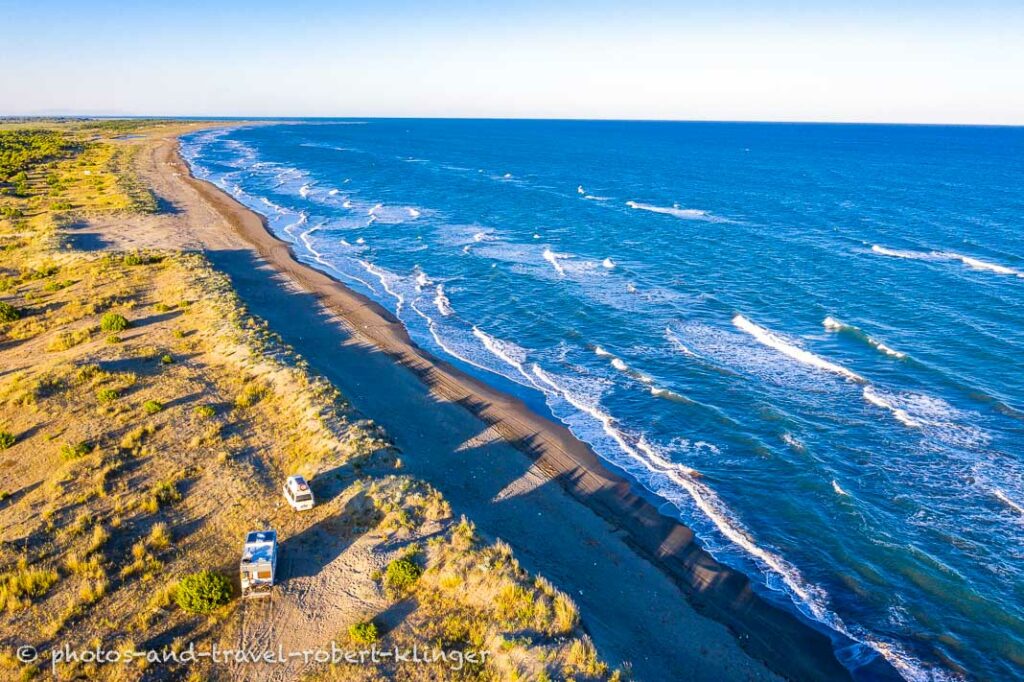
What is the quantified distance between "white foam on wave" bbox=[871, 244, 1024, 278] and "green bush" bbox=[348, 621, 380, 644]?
67.3 m

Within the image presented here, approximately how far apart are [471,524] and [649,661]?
815 centimetres

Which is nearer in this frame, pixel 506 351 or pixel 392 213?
pixel 506 351

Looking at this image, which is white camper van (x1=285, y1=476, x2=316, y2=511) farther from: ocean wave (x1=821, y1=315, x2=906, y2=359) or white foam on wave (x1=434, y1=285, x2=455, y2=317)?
ocean wave (x1=821, y1=315, x2=906, y2=359)

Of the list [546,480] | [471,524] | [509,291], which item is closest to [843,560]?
[546,480]

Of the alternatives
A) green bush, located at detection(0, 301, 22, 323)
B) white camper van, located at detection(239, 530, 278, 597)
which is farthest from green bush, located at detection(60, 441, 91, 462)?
green bush, located at detection(0, 301, 22, 323)

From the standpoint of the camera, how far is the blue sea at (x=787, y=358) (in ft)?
81.7

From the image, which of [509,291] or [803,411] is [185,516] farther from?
[509,291]

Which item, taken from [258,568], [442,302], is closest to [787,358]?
[442,302]

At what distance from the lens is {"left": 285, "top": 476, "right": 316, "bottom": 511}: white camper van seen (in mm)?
24016

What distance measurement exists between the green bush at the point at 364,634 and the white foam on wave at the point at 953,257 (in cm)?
6732

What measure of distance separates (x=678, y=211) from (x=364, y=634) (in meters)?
86.4

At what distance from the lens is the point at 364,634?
60.7ft

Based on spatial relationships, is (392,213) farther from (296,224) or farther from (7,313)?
(7,313)

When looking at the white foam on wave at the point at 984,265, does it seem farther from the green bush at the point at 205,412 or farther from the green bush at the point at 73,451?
the green bush at the point at 73,451
